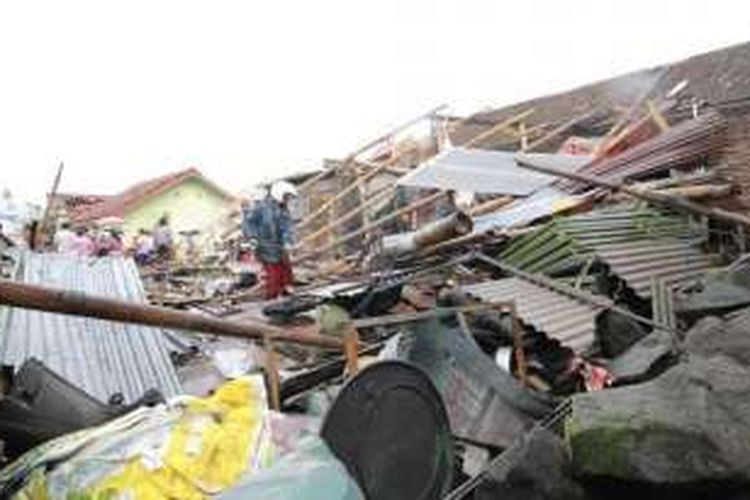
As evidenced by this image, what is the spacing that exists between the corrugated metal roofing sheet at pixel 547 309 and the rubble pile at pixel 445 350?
3cm

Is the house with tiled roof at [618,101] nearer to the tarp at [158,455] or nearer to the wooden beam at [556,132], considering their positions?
the wooden beam at [556,132]

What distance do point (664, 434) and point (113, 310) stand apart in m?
2.08

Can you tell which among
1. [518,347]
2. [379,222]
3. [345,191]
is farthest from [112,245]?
[518,347]

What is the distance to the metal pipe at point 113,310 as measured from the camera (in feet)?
10.2

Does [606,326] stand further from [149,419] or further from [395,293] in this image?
[149,419]

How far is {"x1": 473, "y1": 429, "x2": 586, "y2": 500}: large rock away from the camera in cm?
393

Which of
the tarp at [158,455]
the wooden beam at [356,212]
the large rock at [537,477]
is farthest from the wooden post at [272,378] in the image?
the wooden beam at [356,212]

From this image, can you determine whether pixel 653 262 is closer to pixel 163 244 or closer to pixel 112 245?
pixel 112 245

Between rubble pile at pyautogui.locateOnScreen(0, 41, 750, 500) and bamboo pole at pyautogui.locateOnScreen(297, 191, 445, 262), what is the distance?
0.07 metres

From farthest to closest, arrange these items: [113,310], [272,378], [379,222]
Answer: [379,222] → [272,378] → [113,310]

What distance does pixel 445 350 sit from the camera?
18.4ft

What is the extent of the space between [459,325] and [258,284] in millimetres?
6975

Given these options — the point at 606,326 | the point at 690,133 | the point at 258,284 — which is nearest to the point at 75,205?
the point at 258,284

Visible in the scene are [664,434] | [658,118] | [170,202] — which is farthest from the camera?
[170,202]
